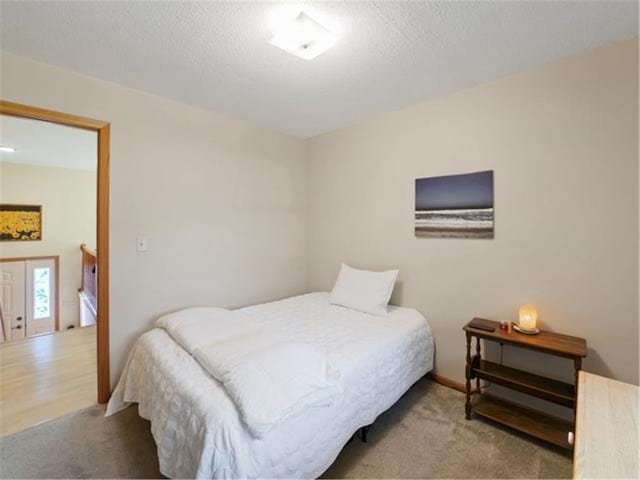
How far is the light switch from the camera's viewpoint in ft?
7.70

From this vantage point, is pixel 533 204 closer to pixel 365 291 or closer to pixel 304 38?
pixel 365 291

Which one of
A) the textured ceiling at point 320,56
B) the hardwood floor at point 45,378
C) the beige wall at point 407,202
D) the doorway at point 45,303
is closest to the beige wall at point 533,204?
the beige wall at point 407,202

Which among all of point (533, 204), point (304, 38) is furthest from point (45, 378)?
point (533, 204)

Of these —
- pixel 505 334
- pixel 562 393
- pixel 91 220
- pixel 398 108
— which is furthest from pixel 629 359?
pixel 91 220

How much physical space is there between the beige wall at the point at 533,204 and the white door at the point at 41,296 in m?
5.16

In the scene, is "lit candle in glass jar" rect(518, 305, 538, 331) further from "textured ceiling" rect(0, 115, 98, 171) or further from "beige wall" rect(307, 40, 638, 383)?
"textured ceiling" rect(0, 115, 98, 171)

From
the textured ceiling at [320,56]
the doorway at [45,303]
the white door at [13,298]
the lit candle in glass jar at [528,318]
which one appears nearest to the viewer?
the textured ceiling at [320,56]

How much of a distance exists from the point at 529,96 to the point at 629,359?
68.9 inches

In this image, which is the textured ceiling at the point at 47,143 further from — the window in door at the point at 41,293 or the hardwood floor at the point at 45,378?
the hardwood floor at the point at 45,378

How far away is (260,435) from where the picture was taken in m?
1.17

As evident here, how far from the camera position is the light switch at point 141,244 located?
235 cm

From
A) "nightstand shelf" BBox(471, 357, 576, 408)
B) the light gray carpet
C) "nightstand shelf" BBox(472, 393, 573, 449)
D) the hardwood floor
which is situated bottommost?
the light gray carpet

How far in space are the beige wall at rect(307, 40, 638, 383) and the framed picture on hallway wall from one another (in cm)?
508

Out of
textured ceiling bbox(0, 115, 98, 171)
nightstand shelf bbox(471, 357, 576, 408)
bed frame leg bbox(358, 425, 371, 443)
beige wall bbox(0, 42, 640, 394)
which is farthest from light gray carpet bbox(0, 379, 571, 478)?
textured ceiling bbox(0, 115, 98, 171)
